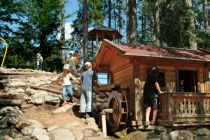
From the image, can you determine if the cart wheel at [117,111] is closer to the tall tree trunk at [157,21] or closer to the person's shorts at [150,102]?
the person's shorts at [150,102]

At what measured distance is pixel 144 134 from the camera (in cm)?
1348

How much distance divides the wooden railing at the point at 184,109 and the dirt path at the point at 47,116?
328cm

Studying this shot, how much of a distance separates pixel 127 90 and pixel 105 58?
3.51 meters

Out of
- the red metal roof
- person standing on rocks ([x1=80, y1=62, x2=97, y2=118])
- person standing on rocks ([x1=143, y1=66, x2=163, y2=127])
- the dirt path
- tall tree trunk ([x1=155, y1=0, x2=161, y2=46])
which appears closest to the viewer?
the dirt path

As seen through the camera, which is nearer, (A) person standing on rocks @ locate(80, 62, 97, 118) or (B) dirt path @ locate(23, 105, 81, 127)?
(B) dirt path @ locate(23, 105, 81, 127)

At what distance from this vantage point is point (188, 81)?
16.8m

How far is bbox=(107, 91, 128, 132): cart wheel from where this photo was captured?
14266 millimetres

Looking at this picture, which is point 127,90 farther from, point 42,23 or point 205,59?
point 42,23

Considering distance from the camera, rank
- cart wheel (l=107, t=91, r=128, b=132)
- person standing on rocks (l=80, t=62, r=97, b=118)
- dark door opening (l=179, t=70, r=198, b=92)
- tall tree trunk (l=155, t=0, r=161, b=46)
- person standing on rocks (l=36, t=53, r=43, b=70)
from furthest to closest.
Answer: tall tree trunk (l=155, t=0, r=161, b=46)
person standing on rocks (l=36, t=53, r=43, b=70)
dark door opening (l=179, t=70, r=198, b=92)
cart wheel (l=107, t=91, r=128, b=132)
person standing on rocks (l=80, t=62, r=97, b=118)

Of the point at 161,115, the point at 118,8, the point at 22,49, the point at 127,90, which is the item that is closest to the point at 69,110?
the point at 127,90

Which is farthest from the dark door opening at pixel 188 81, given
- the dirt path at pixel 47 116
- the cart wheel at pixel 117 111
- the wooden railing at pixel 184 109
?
the dirt path at pixel 47 116

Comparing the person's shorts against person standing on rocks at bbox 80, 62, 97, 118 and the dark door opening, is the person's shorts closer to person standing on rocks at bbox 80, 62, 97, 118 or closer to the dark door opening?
person standing on rocks at bbox 80, 62, 97, 118

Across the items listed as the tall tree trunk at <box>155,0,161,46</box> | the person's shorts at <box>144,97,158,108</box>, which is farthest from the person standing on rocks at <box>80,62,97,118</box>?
the tall tree trunk at <box>155,0,161,46</box>

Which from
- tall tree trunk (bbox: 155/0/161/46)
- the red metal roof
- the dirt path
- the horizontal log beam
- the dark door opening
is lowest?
the dirt path
